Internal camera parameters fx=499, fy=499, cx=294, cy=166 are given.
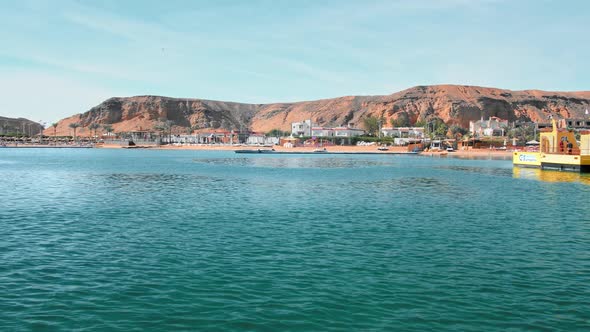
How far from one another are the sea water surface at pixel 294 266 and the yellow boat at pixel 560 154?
3650 cm

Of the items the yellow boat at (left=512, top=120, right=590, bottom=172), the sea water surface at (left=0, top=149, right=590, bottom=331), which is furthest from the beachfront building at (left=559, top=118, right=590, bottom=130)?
the sea water surface at (left=0, top=149, right=590, bottom=331)

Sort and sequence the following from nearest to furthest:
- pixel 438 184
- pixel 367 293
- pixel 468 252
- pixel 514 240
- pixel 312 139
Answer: pixel 367 293 → pixel 468 252 → pixel 514 240 → pixel 438 184 → pixel 312 139

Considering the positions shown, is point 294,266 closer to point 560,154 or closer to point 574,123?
point 560,154

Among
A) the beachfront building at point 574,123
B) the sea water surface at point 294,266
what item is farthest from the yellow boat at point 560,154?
the beachfront building at point 574,123

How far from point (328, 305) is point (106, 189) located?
118 ft

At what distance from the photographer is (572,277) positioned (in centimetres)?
1573

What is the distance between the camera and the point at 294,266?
16.9 metres

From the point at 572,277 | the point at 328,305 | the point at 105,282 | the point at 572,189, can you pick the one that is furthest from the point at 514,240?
the point at 572,189

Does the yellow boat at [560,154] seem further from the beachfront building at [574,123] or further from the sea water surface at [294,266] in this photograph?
the beachfront building at [574,123]

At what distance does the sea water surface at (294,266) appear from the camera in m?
12.2

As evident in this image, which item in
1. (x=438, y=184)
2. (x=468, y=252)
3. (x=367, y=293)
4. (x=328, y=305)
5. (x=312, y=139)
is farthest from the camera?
(x=312, y=139)

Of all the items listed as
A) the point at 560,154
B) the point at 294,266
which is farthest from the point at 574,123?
the point at 294,266

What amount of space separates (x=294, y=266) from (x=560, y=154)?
65184 millimetres

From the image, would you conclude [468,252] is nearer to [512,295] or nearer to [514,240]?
[514,240]
